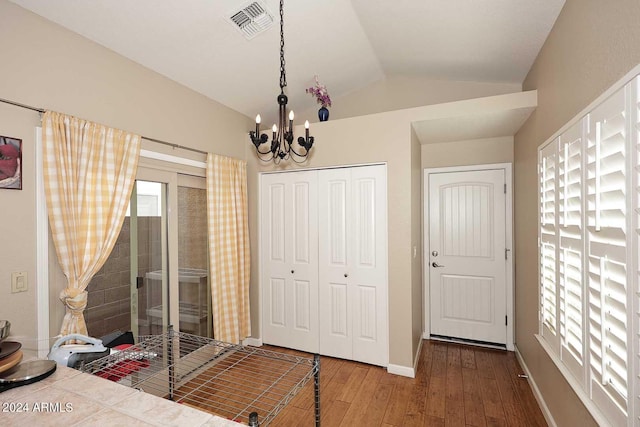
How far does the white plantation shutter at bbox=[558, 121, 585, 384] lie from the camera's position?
1.58 metres

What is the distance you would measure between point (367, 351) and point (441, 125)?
2394mm

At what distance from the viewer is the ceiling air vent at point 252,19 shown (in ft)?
7.06

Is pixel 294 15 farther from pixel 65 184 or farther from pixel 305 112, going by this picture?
pixel 65 184

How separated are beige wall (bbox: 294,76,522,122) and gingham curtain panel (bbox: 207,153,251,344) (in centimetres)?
139

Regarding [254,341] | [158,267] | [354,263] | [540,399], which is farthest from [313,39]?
[540,399]

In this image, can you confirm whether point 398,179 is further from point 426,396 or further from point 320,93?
point 426,396

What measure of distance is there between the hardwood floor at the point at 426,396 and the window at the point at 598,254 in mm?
751

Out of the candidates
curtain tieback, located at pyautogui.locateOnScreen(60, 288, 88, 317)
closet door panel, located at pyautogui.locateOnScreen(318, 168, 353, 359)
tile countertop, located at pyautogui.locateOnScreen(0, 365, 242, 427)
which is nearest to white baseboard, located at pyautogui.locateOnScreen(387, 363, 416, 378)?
closet door panel, located at pyautogui.locateOnScreen(318, 168, 353, 359)

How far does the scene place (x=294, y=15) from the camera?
2.32 metres

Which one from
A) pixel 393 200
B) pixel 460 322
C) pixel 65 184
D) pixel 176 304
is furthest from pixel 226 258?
pixel 460 322

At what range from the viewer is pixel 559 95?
6.47 ft

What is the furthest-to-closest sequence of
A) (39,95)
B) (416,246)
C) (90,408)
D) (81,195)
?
(416,246) → (81,195) → (39,95) → (90,408)

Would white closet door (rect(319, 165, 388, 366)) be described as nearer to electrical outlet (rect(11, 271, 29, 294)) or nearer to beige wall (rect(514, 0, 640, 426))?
beige wall (rect(514, 0, 640, 426))

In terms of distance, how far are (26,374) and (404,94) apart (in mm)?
3858
